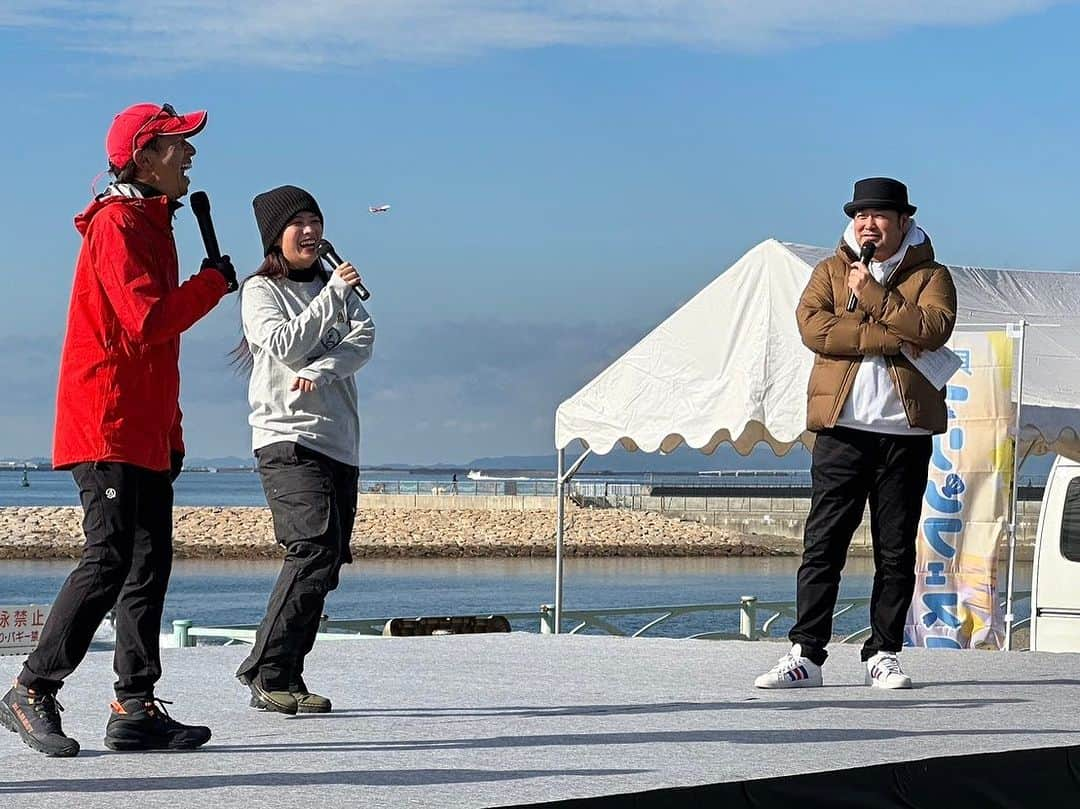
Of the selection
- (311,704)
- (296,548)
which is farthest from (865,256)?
(311,704)

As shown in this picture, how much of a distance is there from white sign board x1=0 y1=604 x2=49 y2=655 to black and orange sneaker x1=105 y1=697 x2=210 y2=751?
439 centimetres

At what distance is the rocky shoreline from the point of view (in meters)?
73.9

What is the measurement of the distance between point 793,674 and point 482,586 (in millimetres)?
50906

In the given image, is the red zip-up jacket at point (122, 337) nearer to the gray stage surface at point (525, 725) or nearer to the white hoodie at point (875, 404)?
the gray stage surface at point (525, 725)

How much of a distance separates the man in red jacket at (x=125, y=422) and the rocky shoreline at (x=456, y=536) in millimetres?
66763

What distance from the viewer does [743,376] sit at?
1011 cm

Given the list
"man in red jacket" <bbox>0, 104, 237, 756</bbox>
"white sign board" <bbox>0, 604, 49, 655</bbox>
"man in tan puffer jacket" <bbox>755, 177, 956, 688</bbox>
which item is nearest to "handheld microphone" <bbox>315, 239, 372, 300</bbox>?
"man in red jacket" <bbox>0, 104, 237, 756</bbox>

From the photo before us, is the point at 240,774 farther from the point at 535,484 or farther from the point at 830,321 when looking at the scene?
the point at 535,484

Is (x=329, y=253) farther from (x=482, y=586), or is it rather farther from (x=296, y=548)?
(x=482, y=586)

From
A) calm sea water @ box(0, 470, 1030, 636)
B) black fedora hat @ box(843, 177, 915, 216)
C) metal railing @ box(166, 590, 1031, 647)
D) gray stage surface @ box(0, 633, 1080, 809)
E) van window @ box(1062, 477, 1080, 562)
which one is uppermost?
black fedora hat @ box(843, 177, 915, 216)

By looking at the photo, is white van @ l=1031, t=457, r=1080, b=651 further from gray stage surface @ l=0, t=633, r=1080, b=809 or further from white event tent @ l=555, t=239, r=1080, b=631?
gray stage surface @ l=0, t=633, r=1080, b=809

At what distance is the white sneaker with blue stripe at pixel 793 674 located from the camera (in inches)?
238

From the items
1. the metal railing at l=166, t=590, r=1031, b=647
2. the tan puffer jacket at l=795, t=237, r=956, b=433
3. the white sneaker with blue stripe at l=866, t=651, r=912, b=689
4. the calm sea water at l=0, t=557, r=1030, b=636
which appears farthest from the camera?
the calm sea water at l=0, t=557, r=1030, b=636

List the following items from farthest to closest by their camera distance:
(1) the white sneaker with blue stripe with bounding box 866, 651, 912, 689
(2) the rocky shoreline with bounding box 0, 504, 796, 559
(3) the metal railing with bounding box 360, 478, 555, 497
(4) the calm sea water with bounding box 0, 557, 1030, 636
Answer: (3) the metal railing with bounding box 360, 478, 555, 497 < (2) the rocky shoreline with bounding box 0, 504, 796, 559 < (4) the calm sea water with bounding box 0, 557, 1030, 636 < (1) the white sneaker with blue stripe with bounding box 866, 651, 912, 689
